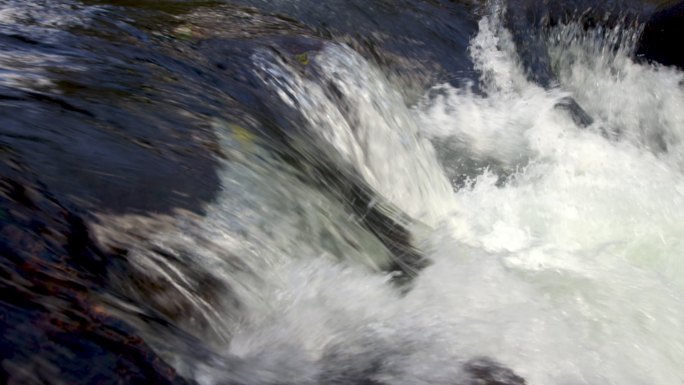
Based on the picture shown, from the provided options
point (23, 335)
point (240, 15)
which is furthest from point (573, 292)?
point (240, 15)

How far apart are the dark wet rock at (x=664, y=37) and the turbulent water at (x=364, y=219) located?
1456 mm

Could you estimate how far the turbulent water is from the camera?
2.31m

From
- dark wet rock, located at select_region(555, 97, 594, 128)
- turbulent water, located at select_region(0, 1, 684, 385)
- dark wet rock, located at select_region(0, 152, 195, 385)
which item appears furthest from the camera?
dark wet rock, located at select_region(555, 97, 594, 128)

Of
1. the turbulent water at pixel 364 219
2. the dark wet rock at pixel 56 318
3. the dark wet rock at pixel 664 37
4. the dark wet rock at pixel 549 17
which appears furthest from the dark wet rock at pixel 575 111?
the dark wet rock at pixel 56 318

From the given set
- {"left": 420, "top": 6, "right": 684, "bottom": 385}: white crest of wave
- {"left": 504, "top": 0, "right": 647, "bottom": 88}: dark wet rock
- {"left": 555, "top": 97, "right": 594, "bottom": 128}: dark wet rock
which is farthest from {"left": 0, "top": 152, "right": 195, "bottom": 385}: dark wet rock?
{"left": 504, "top": 0, "right": 647, "bottom": 88}: dark wet rock

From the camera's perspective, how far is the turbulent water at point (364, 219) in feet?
7.57

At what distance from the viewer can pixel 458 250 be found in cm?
338

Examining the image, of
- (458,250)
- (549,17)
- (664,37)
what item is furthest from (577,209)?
(664,37)

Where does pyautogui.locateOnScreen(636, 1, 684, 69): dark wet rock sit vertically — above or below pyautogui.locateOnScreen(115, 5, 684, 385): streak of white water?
above

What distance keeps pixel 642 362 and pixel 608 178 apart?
2.42 metres

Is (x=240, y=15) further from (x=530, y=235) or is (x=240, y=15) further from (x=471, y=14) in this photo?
(x=471, y=14)

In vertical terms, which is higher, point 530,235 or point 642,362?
point 642,362

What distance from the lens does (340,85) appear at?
4363 millimetres

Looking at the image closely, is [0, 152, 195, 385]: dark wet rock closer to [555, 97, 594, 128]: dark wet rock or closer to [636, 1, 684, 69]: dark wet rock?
[555, 97, 594, 128]: dark wet rock
